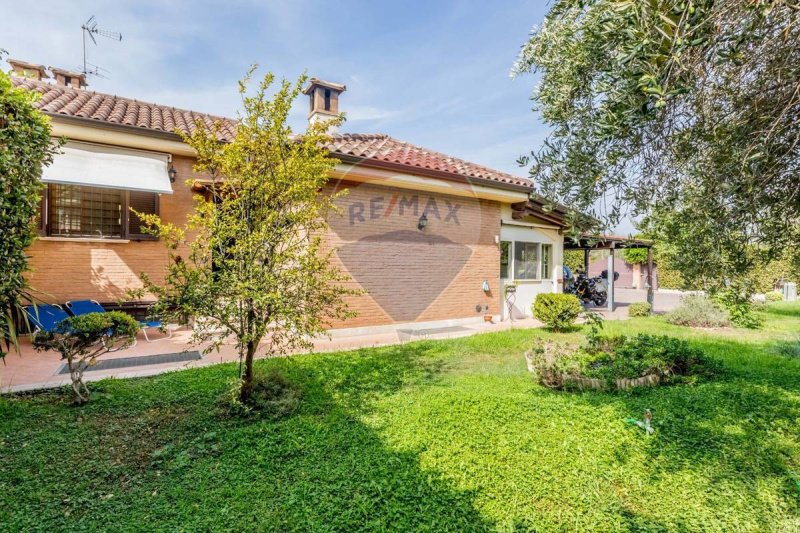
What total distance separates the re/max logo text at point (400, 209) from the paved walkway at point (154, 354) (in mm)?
4574

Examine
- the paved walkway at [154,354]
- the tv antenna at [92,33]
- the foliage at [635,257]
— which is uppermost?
the tv antenna at [92,33]

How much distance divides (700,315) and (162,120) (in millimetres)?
25080

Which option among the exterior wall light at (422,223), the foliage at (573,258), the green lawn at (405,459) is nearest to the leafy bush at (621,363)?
the green lawn at (405,459)

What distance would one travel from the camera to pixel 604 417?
7.19 meters

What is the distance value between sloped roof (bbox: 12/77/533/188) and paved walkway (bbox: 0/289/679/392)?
6442 mm

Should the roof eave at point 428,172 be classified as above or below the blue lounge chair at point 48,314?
above

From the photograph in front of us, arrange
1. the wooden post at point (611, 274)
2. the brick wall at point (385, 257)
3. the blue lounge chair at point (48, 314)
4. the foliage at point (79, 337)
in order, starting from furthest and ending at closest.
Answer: the wooden post at point (611, 274) → the brick wall at point (385, 257) → the blue lounge chair at point (48, 314) → the foliage at point (79, 337)

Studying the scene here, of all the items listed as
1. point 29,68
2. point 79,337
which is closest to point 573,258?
point 79,337

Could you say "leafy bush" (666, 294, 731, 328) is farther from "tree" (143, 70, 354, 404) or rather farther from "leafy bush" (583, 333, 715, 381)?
"tree" (143, 70, 354, 404)

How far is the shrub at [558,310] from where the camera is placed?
15766mm

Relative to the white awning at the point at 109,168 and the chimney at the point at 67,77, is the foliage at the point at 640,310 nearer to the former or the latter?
the white awning at the point at 109,168

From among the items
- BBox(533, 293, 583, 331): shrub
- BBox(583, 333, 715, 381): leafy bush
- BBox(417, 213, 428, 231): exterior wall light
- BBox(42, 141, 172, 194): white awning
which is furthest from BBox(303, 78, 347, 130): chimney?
BBox(583, 333, 715, 381): leafy bush

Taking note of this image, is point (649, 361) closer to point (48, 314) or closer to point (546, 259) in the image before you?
point (546, 259)

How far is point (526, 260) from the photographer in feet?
66.9
